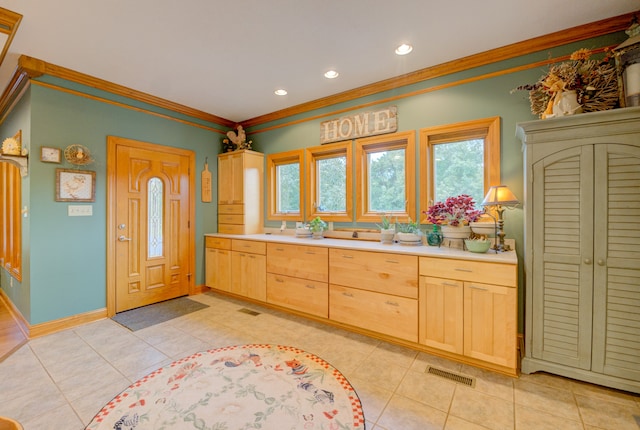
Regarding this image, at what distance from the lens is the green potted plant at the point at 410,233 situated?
3.00 meters

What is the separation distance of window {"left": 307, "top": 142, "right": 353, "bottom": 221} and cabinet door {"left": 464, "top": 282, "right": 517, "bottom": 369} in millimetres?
1757

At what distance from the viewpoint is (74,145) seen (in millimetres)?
3094

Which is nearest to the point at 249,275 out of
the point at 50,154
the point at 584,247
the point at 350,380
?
the point at 350,380

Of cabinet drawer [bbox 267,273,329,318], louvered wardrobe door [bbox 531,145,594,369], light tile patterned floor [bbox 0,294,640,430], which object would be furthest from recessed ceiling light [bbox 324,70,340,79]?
light tile patterned floor [bbox 0,294,640,430]

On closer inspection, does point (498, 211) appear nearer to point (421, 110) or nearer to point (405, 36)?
point (421, 110)

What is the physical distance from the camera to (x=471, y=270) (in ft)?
7.45

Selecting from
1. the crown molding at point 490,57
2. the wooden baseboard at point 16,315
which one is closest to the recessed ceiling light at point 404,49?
the crown molding at point 490,57

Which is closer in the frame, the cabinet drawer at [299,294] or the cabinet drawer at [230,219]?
the cabinet drawer at [299,294]

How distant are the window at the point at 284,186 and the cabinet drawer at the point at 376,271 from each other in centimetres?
135

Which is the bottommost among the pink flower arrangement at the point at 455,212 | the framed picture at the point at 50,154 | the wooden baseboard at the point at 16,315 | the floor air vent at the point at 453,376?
the floor air vent at the point at 453,376

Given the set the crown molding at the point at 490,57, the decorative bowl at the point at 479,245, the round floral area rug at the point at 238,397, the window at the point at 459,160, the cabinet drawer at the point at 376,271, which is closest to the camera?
the round floral area rug at the point at 238,397

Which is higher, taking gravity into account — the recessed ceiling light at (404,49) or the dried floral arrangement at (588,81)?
the recessed ceiling light at (404,49)

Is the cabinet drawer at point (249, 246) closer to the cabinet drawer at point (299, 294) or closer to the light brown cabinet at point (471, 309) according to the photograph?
the cabinet drawer at point (299, 294)

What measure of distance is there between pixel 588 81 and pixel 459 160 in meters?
1.12
